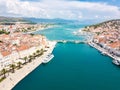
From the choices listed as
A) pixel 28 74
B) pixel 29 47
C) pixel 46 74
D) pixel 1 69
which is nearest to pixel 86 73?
pixel 46 74

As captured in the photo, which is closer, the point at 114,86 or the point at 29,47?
the point at 114,86

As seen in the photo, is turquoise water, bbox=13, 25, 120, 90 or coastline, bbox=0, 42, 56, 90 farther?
turquoise water, bbox=13, 25, 120, 90

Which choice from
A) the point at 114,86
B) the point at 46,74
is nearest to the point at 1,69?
the point at 46,74

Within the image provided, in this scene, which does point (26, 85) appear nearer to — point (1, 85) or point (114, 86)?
point (1, 85)

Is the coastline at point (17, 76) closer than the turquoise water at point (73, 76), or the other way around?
the coastline at point (17, 76)

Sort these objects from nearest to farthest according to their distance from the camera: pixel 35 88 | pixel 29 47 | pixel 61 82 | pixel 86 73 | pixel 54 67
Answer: pixel 35 88 < pixel 61 82 < pixel 86 73 < pixel 54 67 < pixel 29 47

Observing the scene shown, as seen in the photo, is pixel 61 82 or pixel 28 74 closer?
pixel 61 82

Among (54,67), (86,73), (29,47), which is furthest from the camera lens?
(29,47)

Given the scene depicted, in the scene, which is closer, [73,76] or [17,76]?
[17,76]

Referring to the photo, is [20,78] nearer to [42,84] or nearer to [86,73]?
[42,84]
